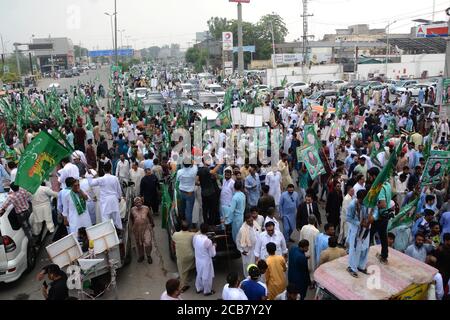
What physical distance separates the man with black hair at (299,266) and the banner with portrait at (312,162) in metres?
2.93

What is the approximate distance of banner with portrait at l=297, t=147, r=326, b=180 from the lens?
27.6ft

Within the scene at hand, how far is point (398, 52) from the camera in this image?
65.2 meters

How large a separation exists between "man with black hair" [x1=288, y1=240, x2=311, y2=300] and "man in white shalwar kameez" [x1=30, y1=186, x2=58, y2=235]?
4788 millimetres

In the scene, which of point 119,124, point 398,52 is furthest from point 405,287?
point 398,52

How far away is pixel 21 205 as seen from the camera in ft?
23.6

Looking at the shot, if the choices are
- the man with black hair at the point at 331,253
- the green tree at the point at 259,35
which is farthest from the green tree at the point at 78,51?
the man with black hair at the point at 331,253

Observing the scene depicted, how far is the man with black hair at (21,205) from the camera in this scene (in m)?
7.04

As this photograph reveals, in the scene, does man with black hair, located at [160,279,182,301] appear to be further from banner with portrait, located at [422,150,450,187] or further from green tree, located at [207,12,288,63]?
green tree, located at [207,12,288,63]

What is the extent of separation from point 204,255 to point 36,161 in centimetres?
297

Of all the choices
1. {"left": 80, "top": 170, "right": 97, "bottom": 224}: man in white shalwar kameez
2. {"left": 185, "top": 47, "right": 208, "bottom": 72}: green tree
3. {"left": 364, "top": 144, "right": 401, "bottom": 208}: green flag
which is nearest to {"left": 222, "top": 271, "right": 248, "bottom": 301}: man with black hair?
{"left": 364, "top": 144, "right": 401, "bottom": 208}: green flag

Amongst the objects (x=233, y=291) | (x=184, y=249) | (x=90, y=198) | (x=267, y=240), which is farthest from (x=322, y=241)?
(x=90, y=198)

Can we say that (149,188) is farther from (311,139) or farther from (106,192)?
(311,139)

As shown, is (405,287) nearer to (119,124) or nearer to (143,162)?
(143,162)

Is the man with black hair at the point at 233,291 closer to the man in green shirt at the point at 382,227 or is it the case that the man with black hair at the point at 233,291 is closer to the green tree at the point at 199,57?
the man in green shirt at the point at 382,227
